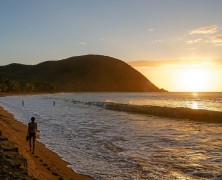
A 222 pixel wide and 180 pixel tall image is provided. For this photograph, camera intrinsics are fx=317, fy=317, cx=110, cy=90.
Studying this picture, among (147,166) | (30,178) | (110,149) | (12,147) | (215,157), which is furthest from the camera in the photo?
(110,149)

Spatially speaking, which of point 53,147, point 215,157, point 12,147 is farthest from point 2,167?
point 215,157

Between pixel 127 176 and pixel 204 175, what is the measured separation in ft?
12.0

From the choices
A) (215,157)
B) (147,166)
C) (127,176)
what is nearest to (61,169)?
(127,176)

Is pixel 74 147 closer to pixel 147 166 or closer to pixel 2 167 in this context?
pixel 147 166

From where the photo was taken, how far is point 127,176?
1440 centimetres

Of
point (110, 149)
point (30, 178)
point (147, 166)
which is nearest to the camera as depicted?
point (30, 178)

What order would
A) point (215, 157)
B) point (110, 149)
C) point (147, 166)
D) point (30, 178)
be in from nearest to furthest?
point (30, 178) < point (147, 166) < point (215, 157) < point (110, 149)

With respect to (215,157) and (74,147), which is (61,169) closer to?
(74,147)

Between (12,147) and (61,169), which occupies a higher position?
(12,147)

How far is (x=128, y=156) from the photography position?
18.8 metres

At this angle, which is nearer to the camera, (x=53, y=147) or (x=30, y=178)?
(x=30, y=178)

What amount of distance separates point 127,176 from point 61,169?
3.15m

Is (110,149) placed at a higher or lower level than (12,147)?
lower

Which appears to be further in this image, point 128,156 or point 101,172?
point 128,156
